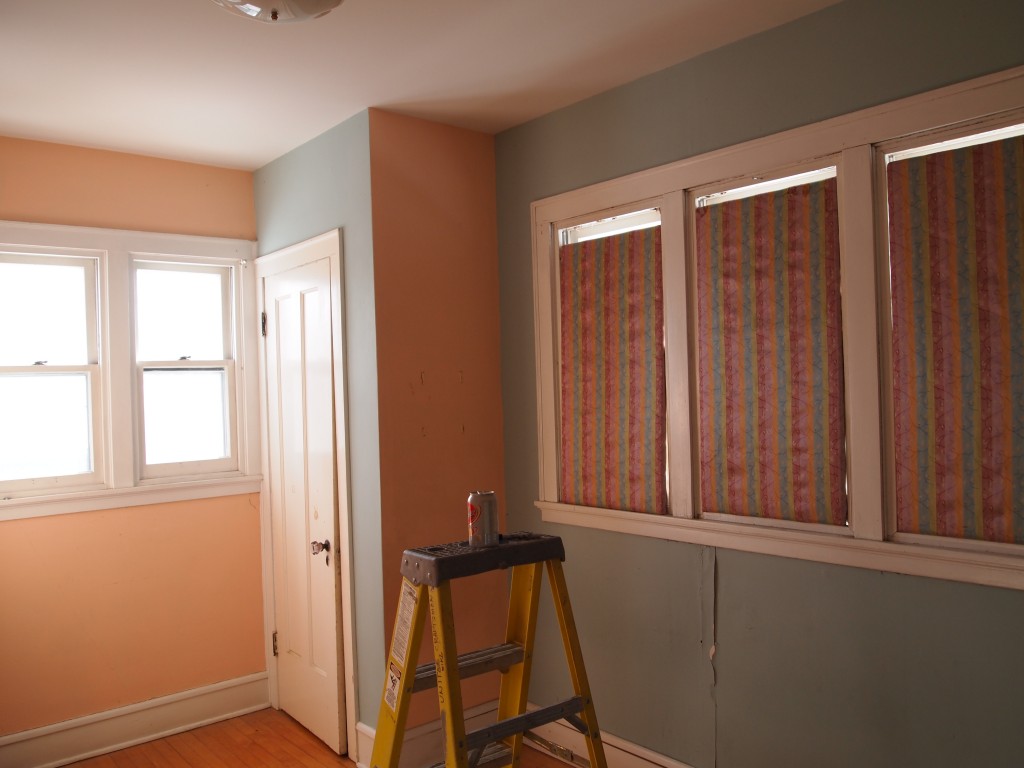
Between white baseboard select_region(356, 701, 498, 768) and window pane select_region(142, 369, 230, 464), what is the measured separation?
1.64 m

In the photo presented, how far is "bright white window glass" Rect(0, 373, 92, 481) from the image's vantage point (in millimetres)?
3541

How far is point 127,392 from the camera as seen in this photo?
3.81 metres

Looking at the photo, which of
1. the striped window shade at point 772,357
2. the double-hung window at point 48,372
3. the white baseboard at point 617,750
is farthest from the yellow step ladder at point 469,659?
the double-hung window at point 48,372

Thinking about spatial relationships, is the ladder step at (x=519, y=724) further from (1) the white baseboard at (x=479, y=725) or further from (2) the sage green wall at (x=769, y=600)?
(1) the white baseboard at (x=479, y=725)

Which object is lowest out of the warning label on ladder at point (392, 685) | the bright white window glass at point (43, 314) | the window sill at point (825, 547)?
the warning label on ladder at point (392, 685)

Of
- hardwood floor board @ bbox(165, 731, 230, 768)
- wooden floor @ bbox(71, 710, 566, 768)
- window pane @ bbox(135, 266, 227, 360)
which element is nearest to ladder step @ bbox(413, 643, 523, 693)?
wooden floor @ bbox(71, 710, 566, 768)

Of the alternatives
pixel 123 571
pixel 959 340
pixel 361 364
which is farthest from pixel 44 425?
pixel 959 340

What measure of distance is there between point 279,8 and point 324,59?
0.98 meters

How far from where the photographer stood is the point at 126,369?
3809 millimetres

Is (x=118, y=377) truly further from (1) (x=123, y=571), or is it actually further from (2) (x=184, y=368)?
(1) (x=123, y=571)

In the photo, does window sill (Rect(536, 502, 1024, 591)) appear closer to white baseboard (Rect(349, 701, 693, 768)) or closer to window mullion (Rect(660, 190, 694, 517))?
window mullion (Rect(660, 190, 694, 517))

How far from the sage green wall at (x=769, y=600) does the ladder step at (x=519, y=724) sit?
0.66 meters

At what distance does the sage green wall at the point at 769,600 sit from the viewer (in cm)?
223

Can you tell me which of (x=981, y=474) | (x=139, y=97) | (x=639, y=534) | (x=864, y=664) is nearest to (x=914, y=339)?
(x=981, y=474)
